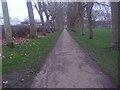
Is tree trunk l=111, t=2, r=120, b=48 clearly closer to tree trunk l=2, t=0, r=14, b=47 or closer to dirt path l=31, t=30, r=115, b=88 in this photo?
dirt path l=31, t=30, r=115, b=88

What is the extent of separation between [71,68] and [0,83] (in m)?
2.83

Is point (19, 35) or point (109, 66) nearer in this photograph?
point (109, 66)

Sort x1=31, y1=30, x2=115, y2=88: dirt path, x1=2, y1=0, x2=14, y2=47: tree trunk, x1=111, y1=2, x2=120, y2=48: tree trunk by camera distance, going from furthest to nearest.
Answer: x1=2, y1=0, x2=14, y2=47: tree trunk → x1=111, y1=2, x2=120, y2=48: tree trunk → x1=31, y1=30, x2=115, y2=88: dirt path

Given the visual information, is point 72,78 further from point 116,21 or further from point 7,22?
point 7,22

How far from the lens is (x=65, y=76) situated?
6355mm

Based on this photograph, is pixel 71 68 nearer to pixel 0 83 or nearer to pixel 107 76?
pixel 107 76

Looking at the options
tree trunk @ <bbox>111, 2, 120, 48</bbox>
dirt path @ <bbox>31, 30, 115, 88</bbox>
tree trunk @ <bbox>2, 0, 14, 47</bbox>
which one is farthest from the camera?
tree trunk @ <bbox>2, 0, 14, 47</bbox>

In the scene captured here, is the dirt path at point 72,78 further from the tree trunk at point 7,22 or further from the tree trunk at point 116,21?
the tree trunk at point 7,22

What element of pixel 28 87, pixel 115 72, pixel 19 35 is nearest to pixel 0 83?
pixel 28 87

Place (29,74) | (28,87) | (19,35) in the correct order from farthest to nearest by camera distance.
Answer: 1. (19,35)
2. (29,74)
3. (28,87)

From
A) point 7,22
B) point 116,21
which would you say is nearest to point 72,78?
point 116,21

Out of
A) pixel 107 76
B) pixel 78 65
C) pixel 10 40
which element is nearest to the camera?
pixel 107 76

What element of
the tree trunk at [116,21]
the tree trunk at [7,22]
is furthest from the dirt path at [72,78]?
the tree trunk at [7,22]

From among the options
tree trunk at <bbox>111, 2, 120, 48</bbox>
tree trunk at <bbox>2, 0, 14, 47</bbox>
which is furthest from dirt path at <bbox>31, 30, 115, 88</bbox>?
tree trunk at <bbox>2, 0, 14, 47</bbox>
